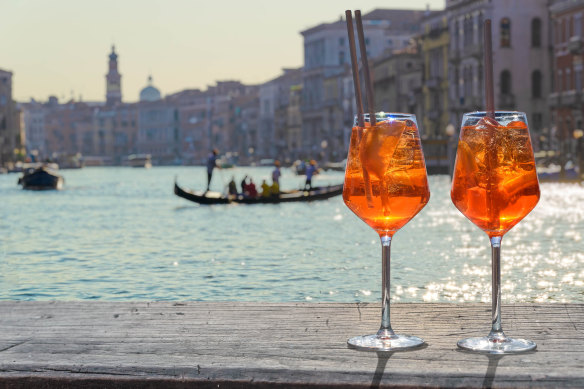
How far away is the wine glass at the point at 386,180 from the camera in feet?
11.4

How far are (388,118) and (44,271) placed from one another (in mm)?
12569

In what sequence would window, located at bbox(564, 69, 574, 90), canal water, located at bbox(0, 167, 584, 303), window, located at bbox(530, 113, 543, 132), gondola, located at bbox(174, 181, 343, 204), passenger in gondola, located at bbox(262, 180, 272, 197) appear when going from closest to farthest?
canal water, located at bbox(0, 167, 584, 303)
gondola, located at bbox(174, 181, 343, 204)
passenger in gondola, located at bbox(262, 180, 272, 197)
window, located at bbox(564, 69, 574, 90)
window, located at bbox(530, 113, 543, 132)

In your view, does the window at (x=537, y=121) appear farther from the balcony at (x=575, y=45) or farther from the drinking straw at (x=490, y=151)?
the drinking straw at (x=490, y=151)

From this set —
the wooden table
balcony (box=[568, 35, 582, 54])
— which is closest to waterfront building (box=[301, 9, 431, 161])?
balcony (box=[568, 35, 582, 54])

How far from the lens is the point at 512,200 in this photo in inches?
135

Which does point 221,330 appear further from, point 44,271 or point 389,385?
point 44,271

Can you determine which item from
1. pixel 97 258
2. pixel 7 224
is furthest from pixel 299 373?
pixel 7 224

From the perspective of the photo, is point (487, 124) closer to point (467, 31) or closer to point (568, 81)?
point (568, 81)

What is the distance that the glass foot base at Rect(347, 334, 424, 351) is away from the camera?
3.40m

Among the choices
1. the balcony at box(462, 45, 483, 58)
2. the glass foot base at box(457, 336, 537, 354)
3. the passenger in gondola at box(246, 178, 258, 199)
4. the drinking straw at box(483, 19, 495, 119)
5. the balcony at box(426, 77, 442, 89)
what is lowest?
the passenger in gondola at box(246, 178, 258, 199)

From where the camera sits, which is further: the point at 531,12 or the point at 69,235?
the point at 531,12

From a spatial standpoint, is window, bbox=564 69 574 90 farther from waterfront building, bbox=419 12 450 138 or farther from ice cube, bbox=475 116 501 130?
ice cube, bbox=475 116 501 130

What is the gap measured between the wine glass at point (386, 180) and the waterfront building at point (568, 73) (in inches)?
1982

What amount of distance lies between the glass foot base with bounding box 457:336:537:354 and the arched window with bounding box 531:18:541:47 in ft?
213
